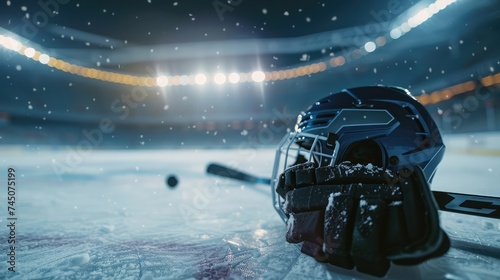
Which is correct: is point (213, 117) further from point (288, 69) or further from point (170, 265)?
point (170, 265)

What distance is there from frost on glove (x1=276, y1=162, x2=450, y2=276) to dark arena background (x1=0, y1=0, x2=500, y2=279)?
145 millimetres

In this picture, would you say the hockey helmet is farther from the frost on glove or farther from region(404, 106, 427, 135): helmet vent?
the frost on glove

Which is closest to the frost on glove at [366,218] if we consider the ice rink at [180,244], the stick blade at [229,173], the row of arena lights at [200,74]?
the ice rink at [180,244]

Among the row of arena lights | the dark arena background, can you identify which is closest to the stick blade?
the dark arena background

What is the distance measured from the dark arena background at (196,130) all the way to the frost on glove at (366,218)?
0.48 ft

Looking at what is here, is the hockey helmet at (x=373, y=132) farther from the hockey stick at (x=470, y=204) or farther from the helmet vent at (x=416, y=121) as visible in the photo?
the hockey stick at (x=470, y=204)

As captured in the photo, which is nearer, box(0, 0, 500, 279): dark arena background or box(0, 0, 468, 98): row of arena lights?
box(0, 0, 500, 279): dark arena background

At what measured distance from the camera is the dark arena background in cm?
144

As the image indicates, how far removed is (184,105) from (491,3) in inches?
697

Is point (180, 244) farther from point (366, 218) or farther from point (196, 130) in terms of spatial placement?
point (196, 130)

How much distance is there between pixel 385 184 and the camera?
1.12 meters

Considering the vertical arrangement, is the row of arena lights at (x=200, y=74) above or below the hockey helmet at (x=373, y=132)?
above

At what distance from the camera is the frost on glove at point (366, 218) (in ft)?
3.28

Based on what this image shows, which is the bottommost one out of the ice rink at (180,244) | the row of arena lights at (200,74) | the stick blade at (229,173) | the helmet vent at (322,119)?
the ice rink at (180,244)
